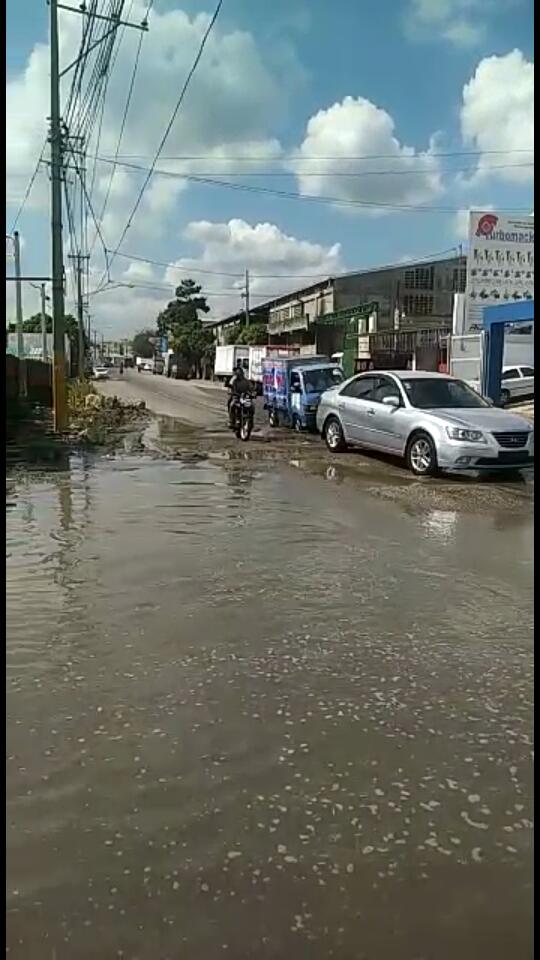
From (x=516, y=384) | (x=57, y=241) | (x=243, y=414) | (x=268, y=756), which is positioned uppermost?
(x=57, y=241)

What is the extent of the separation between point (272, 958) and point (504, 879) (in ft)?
2.71

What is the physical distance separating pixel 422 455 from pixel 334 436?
10.9ft

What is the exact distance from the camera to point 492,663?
4676 millimetres

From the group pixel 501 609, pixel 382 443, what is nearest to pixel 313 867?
pixel 501 609

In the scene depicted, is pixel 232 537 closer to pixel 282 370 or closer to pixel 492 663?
pixel 492 663

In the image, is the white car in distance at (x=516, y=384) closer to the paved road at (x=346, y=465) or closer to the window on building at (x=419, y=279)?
the paved road at (x=346, y=465)

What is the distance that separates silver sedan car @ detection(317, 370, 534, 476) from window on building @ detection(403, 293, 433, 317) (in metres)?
39.9

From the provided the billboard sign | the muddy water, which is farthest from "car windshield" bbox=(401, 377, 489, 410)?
the billboard sign

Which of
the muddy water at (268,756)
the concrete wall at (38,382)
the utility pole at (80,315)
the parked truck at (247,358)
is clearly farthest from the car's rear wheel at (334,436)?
the utility pole at (80,315)

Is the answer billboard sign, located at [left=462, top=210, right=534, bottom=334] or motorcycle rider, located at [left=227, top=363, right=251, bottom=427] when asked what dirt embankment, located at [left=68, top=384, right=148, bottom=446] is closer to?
motorcycle rider, located at [left=227, top=363, right=251, bottom=427]

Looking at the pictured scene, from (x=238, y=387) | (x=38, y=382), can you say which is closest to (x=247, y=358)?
(x=38, y=382)

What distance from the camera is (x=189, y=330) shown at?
87.3 meters

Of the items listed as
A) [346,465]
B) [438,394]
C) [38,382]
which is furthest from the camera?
[38,382]

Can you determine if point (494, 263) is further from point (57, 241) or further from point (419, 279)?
point (419, 279)
